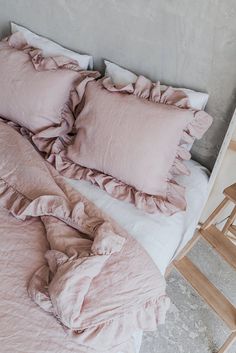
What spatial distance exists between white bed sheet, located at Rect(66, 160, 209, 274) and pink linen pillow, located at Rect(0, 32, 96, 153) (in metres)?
0.29

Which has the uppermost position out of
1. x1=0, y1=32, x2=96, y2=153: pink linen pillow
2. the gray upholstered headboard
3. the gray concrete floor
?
the gray upholstered headboard

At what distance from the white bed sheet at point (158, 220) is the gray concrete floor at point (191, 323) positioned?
0.31 m

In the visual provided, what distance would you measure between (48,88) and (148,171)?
0.54 meters

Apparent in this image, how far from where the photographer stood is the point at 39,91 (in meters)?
1.38

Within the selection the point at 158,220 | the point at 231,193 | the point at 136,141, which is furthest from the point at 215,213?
the point at 136,141

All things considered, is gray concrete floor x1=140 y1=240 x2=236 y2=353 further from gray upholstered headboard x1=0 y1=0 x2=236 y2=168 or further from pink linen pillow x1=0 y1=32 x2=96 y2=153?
pink linen pillow x1=0 y1=32 x2=96 y2=153

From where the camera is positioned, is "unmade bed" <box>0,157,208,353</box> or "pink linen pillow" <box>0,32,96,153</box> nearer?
"unmade bed" <box>0,157,208,353</box>

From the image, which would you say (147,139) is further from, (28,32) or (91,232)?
(28,32)

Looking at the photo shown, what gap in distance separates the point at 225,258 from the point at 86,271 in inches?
22.8

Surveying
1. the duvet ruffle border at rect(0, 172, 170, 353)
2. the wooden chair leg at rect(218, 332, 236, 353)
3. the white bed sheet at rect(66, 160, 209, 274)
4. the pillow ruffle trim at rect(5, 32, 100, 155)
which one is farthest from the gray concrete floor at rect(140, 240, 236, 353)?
the pillow ruffle trim at rect(5, 32, 100, 155)

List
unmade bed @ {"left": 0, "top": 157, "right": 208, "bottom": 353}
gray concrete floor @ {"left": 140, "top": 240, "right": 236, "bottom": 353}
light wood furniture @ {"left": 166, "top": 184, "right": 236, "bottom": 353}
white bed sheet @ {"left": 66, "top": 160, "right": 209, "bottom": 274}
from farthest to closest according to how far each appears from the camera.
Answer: gray concrete floor @ {"left": 140, "top": 240, "right": 236, "bottom": 353} → light wood furniture @ {"left": 166, "top": 184, "right": 236, "bottom": 353} → white bed sheet @ {"left": 66, "top": 160, "right": 209, "bottom": 274} → unmade bed @ {"left": 0, "top": 157, "right": 208, "bottom": 353}

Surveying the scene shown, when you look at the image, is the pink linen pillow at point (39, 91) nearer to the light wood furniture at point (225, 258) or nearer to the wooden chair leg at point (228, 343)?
the light wood furniture at point (225, 258)

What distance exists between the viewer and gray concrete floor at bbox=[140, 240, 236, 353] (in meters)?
1.35

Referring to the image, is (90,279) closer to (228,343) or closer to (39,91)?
(228,343)
